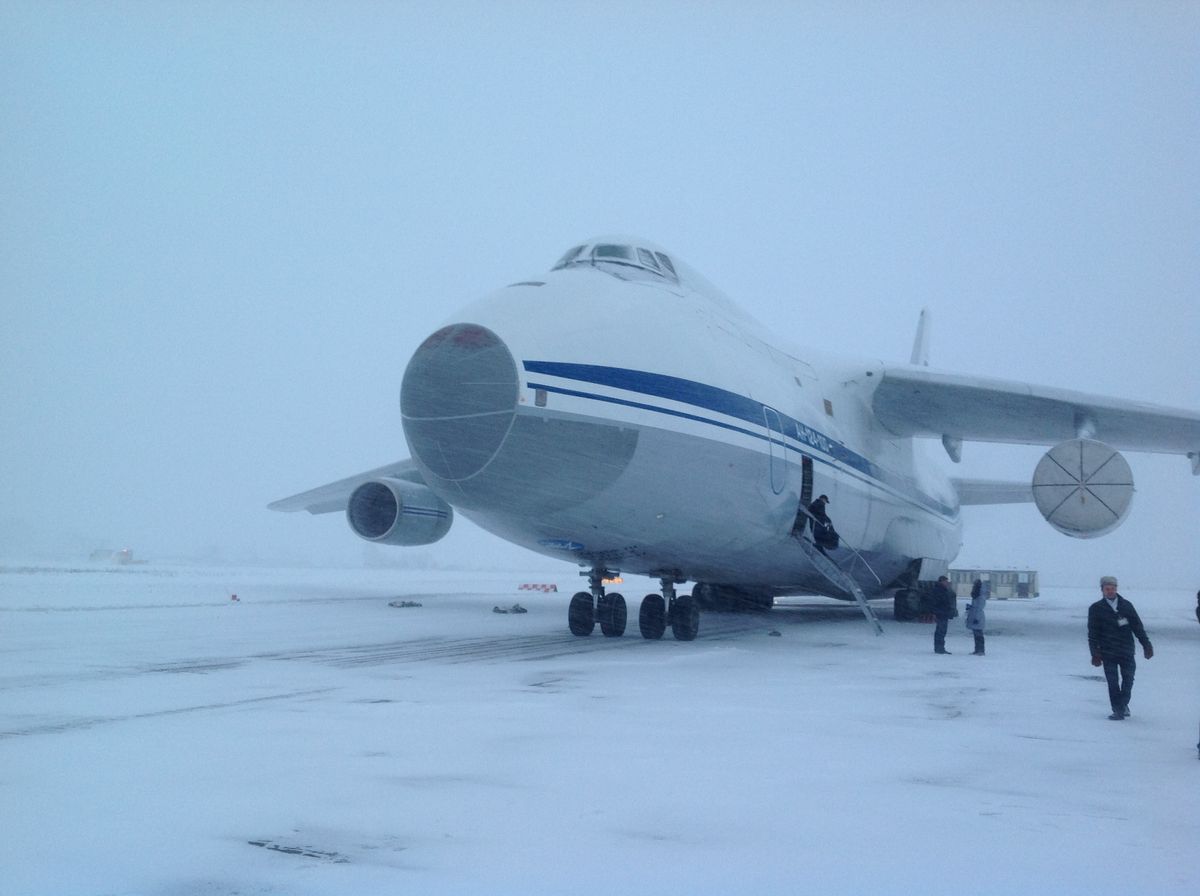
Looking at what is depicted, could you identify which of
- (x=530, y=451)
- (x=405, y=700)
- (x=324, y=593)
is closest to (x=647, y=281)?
(x=530, y=451)

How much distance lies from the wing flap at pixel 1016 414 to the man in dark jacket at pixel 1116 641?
764 centimetres

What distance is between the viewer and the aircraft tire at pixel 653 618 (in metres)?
11.1

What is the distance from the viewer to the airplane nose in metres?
8.53

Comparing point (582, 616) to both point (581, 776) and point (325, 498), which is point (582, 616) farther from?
point (325, 498)

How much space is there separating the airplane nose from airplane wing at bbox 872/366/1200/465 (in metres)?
8.00

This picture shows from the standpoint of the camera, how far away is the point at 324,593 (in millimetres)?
21781

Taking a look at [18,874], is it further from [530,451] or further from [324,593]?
[324,593]

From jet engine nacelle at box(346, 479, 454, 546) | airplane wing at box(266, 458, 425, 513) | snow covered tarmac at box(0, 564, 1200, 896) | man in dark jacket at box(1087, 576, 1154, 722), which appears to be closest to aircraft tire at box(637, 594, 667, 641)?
snow covered tarmac at box(0, 564, 1200, 896)

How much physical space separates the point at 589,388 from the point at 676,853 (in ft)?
19.4

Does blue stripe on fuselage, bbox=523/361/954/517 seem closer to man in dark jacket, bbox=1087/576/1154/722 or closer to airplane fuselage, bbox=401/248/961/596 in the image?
airplane fuselage, bbox=401/248/961/596

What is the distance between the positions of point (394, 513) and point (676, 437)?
6.33 meters

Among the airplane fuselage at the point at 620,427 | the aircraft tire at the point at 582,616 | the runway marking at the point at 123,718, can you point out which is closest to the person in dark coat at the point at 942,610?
the airplane fuselage at the point at 620,427

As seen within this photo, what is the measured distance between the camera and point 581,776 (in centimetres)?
443

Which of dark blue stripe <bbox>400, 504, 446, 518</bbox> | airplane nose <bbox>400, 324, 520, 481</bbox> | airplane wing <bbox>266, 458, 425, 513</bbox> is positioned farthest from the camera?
airplane wing <bbox>266, 458, 425, 513</bbox>
